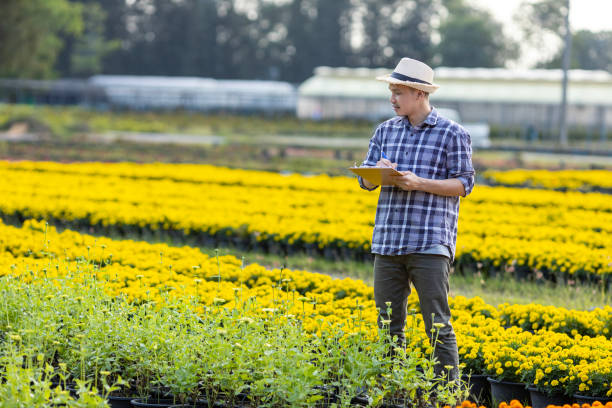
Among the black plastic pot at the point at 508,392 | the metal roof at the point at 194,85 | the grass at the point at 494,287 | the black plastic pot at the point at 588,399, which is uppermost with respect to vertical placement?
the metal roof at the point at 194,85

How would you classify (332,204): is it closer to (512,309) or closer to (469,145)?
(512,309)

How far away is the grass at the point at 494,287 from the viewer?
24.1 ft

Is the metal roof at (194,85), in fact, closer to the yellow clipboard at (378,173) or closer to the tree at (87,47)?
the tree at (87,47)

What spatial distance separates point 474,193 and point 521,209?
178 cm

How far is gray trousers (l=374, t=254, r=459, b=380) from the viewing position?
13.5 ft

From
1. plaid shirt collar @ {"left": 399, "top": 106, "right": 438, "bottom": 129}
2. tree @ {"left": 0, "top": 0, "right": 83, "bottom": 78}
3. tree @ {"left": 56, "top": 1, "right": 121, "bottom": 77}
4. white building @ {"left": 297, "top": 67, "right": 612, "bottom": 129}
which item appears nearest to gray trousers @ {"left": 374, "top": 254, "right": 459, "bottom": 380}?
plaid shirt collar @ {"left": 399, "top": 106, "right": 438, "bottom": 129}

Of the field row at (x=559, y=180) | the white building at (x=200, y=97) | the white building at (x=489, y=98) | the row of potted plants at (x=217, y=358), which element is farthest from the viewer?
the white building at (x=200, y=97)

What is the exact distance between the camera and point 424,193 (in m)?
4.20

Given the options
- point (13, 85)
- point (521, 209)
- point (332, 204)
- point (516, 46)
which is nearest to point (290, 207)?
point (332, 204)

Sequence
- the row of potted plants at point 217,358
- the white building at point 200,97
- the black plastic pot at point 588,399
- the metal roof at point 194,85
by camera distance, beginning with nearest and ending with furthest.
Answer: the row of potted plants at point 217,358, the black plastic pot at point 588,399, the white building at point 200,97, the metal roof at point 194,85

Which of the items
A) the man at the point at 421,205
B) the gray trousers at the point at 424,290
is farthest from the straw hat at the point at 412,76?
the gray trousers at the point at 424,290

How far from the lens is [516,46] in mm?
67062

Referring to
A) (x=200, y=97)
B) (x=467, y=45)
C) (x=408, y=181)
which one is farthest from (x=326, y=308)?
(x=467, y=45)

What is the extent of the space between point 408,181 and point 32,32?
1634 inches
